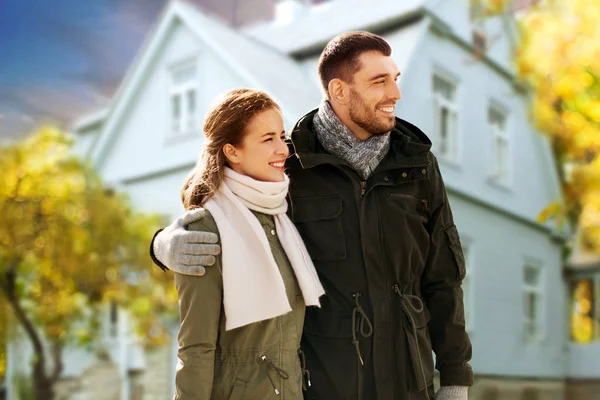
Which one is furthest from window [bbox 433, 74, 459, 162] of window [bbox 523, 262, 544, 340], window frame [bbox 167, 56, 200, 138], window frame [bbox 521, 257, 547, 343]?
window [bbox 523, 262, 544, 340]

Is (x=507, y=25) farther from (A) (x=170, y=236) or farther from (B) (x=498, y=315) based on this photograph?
(A) (x=170, y=236)

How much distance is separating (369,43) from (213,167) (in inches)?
24.8

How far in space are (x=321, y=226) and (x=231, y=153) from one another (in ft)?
1.20

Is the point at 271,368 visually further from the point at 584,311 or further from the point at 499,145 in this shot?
the point at 584,311

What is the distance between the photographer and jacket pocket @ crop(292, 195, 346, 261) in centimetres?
243

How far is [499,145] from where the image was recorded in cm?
1377

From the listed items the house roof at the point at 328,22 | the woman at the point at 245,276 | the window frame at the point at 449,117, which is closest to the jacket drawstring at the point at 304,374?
the woman at the point at 245,276

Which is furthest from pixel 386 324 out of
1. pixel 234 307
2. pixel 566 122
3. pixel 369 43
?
pixel 566 122

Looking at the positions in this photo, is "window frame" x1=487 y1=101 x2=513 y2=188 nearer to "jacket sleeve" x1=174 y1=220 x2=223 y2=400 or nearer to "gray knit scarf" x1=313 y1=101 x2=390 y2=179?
"gray knit scarf" x1=313 y1=101 x2=390 y2=179

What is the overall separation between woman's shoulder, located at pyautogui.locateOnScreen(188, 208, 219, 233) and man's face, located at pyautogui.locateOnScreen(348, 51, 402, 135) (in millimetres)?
601

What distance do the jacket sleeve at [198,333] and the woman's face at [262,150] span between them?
0.99 feet

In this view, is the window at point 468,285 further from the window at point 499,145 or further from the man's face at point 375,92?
the man's face at point 375,92

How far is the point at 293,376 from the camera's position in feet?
7.20

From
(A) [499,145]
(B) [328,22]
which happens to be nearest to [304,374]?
(B) [328,22]
